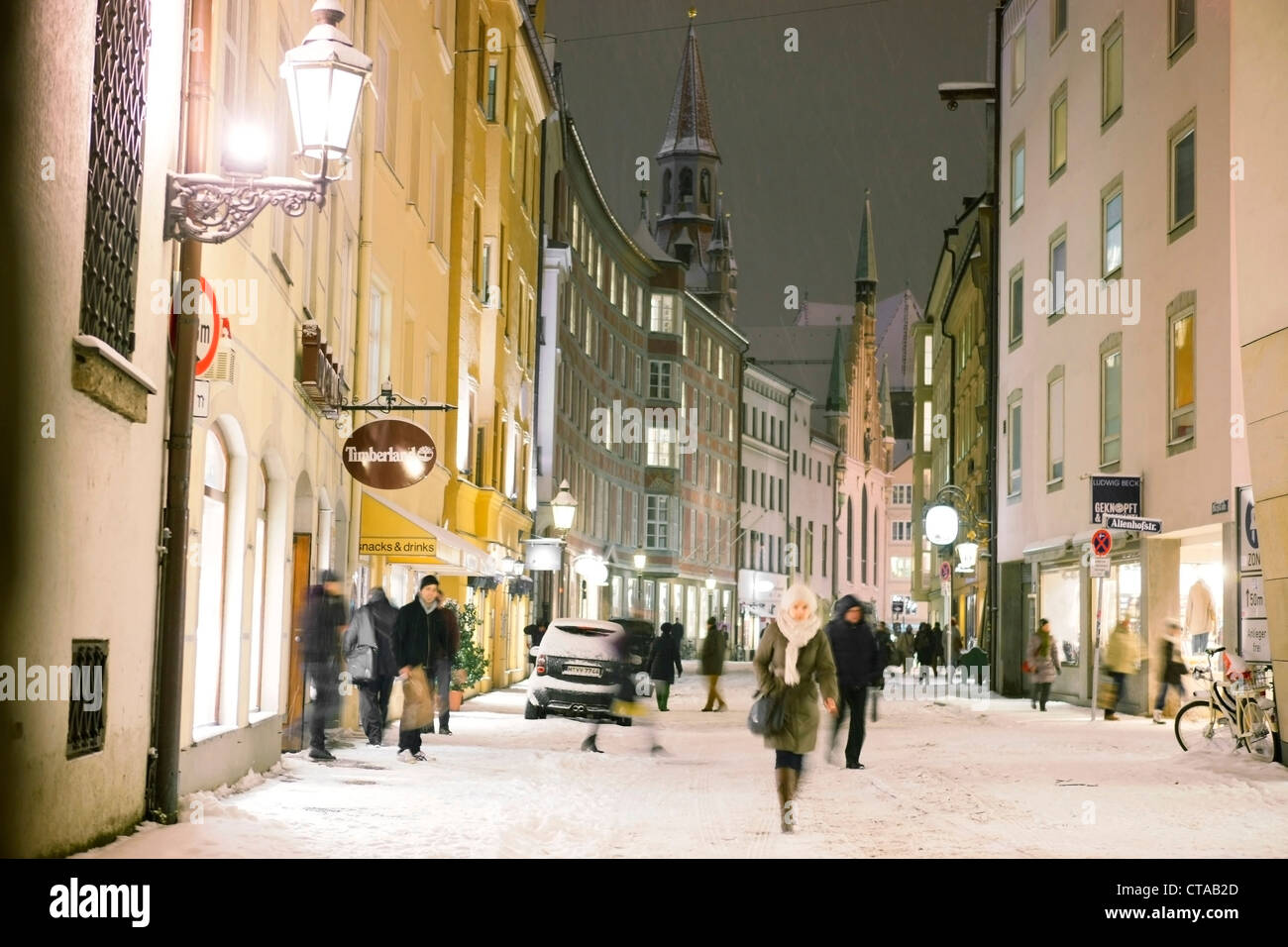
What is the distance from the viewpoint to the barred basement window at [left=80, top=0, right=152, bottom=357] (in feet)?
33.1

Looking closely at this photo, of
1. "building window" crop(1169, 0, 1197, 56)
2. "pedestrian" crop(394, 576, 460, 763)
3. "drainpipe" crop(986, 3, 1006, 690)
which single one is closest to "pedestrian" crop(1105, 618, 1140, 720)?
"building window" crop(1169, 0, 1197, 56)

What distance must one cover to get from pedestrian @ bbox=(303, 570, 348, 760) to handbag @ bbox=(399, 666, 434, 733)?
0.95m

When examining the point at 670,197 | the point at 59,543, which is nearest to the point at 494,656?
the point at 59,543

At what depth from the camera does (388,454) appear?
1925cm

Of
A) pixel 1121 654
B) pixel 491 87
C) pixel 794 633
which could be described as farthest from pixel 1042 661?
pixel 794 633

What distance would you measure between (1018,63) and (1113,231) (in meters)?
10.1

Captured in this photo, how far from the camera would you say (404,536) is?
2291 centimetres

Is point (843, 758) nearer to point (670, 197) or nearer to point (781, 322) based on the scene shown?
point (670, 197)

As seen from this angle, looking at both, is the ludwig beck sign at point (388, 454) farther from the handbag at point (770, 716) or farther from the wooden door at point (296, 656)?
the handbag at point (770, 716)

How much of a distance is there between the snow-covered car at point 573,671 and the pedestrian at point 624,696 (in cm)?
432

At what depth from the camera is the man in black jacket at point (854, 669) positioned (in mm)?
18781

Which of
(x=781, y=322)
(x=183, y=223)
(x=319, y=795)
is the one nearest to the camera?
(x=183, y=223)

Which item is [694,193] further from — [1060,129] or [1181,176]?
[1181,176]
